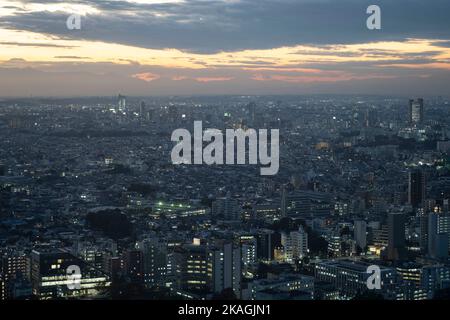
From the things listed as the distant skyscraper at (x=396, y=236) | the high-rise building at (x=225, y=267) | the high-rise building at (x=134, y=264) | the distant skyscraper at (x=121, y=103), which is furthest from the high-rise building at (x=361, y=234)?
the distant skyscraper at (x=121, y=103)

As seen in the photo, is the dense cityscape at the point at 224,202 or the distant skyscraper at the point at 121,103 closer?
the dense cityscape at the point at 224,202

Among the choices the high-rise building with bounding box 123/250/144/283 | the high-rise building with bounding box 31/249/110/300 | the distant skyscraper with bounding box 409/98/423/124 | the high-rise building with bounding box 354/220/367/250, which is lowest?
the high-rise building with bounding box 354/220/367/250

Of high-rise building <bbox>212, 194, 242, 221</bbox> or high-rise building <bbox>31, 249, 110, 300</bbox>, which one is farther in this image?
high-rise building <bbox>212, 194, 242, 221</bbox>

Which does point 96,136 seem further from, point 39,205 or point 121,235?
point 121,235

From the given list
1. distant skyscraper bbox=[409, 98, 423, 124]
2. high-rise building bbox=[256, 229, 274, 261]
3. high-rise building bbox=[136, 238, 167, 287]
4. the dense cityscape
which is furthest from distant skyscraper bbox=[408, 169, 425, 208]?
high-rise building bbox=[136, 238, 167, 287]

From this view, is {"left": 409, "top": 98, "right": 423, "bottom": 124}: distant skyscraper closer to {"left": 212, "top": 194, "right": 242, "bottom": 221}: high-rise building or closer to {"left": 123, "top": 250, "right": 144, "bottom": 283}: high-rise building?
{"left": 212, "top": 194, "right": 242, "bottom": 221}: high-rise building

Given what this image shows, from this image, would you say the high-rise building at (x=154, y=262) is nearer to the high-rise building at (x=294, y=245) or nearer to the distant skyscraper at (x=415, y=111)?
the high-rise building at (x=294, y=245)
